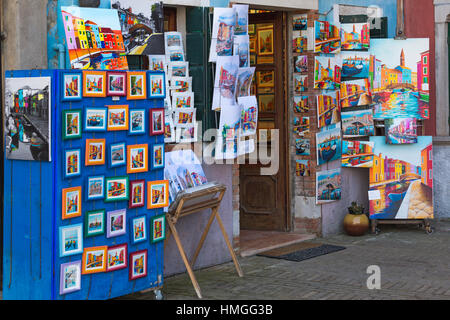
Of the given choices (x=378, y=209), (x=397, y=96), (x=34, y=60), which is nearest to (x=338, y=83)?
(x=397, y=96)

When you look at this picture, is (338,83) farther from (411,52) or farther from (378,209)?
(378,209)

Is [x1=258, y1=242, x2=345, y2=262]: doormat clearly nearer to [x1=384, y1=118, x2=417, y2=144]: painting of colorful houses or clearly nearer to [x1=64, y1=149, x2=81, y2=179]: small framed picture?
[x1=384, y1=118, x2=417, y2=144]: painting of colorful houses

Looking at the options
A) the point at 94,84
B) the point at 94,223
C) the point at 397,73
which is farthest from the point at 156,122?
the point at 397,73

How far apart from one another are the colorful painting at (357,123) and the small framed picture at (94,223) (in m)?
4.70

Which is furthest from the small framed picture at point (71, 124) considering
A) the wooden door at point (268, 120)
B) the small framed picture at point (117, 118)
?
the wooden door at point (268, 120)

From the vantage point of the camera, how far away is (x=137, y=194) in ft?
18.5

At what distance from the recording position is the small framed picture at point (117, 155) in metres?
5.40

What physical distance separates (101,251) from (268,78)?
4325mm

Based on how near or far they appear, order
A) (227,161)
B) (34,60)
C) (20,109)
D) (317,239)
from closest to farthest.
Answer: (20,109) < (34,60) < (227,161) < (317,239)

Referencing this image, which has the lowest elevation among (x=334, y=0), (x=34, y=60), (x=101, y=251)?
(x=101, y=251)

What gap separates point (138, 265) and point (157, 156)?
35.4 inches

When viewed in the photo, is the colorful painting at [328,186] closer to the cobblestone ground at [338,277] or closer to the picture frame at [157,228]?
the cobblestone ground at [338,277]

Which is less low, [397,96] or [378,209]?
[397,96]

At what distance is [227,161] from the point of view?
296 inches
